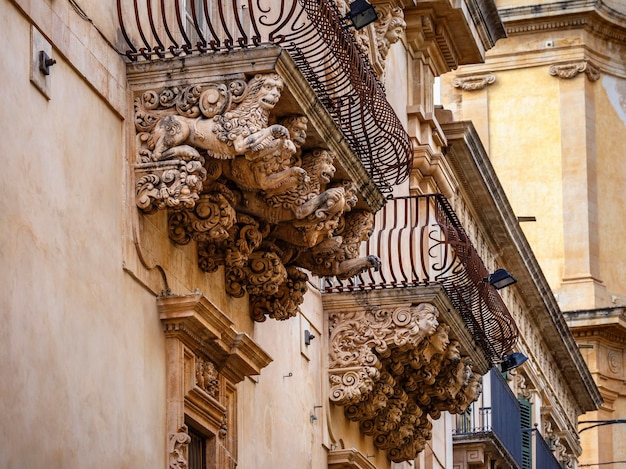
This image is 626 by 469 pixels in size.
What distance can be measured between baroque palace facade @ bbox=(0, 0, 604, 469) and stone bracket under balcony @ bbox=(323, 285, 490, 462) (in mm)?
21

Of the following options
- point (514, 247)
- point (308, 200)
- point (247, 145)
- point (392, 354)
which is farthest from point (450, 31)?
point (247, 145)

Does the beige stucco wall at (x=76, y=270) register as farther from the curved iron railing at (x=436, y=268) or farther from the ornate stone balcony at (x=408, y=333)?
the curved iron railing at (x=436, y=268)

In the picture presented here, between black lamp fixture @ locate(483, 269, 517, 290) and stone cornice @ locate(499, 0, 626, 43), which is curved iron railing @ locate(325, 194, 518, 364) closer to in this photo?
black lamp fixture @ locate(483, 269, 517, 290)

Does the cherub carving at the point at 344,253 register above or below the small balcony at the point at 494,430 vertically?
below

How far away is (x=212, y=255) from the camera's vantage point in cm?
1464

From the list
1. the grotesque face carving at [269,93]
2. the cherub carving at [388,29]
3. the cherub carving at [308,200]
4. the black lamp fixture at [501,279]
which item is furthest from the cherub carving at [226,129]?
the black lamp fixture at [501,279]

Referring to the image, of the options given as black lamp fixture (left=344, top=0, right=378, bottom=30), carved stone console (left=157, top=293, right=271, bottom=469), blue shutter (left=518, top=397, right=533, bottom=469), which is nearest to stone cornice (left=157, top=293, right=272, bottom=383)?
carved stone console (left=157, top=293, right=271, bottom=469)

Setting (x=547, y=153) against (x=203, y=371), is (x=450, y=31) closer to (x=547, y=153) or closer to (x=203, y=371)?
(x=203, y=371)

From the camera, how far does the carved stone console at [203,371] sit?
1377 cm

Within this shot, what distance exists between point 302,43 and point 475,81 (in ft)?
102

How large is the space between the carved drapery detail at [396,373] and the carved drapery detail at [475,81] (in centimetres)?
2575

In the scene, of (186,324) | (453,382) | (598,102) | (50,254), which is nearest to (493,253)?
(453,382)

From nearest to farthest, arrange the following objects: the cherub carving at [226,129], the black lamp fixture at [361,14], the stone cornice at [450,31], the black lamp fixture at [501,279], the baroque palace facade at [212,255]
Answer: the baroque palace facade at [212,255]
the cherub carving at [226,129]
the black lamp fixture at [361,14]
the black lamp fixture at [501,279]
the stone cornice at [450,31]

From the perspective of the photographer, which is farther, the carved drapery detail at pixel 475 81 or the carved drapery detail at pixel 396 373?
the carved drapery detail at pixel 475 81
